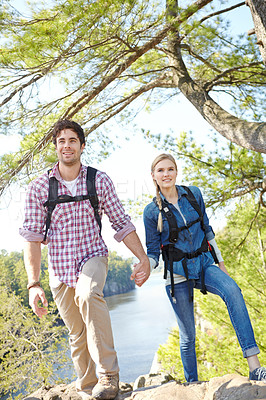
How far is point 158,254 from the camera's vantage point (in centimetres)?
246

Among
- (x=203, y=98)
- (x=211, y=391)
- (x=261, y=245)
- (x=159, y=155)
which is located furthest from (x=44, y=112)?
(x=261, y=245)

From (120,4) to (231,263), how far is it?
4329 millimetres

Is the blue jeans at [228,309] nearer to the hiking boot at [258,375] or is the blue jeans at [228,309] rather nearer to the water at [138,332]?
the hiking boot at [258,375]

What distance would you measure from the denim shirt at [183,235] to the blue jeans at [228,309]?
0.08m

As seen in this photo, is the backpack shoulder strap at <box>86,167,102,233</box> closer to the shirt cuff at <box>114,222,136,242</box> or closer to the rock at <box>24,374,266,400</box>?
the shirt cuff at <box>114,222,136,242</box>

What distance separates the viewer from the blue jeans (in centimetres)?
208

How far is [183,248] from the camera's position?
7.79 ft

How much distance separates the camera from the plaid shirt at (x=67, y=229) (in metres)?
2.27

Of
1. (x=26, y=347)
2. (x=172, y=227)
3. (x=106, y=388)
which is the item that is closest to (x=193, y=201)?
(x=172, y=227)

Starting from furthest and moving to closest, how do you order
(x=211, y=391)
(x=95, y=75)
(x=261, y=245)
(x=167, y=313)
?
(x=167, y=313) → (x=261, y=245) → (x=95, y=75) → (x=211, y=391)

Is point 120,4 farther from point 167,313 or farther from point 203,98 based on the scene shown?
point 167,313

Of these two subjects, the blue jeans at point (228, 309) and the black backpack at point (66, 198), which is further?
the black backpack at point (66, 198)

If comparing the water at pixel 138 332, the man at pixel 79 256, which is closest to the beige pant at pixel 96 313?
the man at pixel 79 256

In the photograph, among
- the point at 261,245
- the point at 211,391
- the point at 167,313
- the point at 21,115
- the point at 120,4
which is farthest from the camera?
the point at 167,313
